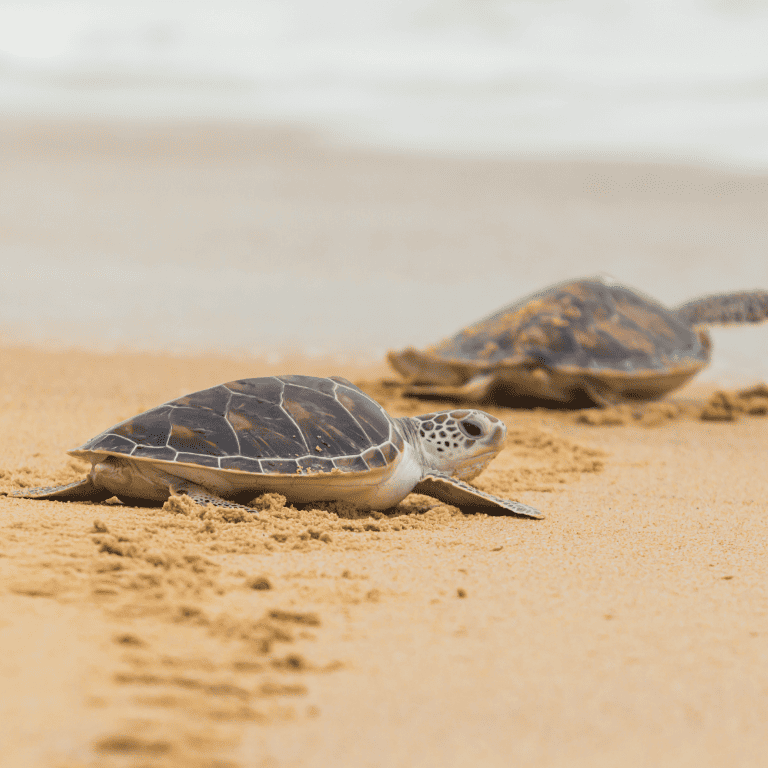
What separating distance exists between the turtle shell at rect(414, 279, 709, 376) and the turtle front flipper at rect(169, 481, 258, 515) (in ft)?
13.6

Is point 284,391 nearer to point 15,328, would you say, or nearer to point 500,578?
point 500,578

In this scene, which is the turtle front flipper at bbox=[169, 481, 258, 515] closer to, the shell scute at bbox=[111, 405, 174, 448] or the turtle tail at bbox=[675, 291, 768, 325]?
the shell scute at bbox=[111, 405, 174, 448]

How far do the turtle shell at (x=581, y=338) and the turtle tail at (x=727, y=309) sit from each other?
109 cm

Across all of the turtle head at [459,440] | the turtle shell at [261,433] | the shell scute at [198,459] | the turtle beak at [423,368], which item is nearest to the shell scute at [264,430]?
the turtle shell at [261,433]

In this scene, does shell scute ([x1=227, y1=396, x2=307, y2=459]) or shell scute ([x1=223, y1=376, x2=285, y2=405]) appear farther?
shell scute ([x1=223, y1=376, x2=285, y2=405])

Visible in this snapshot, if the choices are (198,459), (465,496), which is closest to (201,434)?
(198,459)

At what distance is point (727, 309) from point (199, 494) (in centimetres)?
750

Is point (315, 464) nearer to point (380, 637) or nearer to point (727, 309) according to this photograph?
point (380, 637)

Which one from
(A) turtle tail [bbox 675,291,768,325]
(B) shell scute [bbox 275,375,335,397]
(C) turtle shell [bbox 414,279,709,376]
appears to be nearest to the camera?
(B) shell scute [bbox 275,375,335,397]

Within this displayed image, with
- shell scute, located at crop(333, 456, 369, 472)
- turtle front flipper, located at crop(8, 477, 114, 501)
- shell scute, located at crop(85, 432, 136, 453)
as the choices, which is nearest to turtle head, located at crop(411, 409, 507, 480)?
shell scute, located at crop(333, 456, 369, 472)

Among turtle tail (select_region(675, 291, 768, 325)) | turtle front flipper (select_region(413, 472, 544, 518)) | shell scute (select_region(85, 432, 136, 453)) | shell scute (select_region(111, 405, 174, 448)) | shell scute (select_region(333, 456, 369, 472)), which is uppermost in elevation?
turtle tail (select_region(675, 291, 768, 325))

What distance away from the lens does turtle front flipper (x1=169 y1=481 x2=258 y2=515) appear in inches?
129

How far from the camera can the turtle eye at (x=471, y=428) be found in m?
4.10

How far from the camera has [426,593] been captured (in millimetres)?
2477
